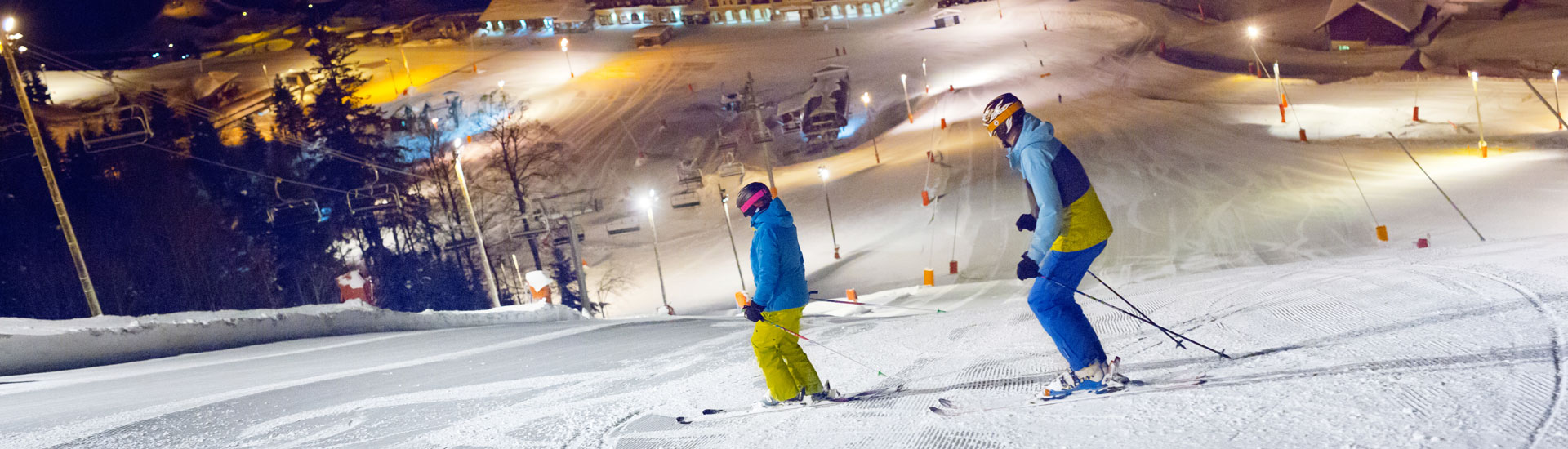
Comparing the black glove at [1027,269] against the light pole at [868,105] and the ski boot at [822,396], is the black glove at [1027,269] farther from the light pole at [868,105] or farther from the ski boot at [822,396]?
the light pole at [868,105]

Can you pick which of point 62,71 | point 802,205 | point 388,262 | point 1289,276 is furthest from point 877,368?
point 62,71

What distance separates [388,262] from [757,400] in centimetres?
4744

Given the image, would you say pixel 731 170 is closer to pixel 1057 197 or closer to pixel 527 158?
pixel 527 158

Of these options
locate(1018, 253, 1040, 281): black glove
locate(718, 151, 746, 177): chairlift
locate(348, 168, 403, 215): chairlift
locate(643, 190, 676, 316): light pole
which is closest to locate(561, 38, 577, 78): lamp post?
locate(348, 168, 403, 215): chairlift

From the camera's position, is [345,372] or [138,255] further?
[138,255]

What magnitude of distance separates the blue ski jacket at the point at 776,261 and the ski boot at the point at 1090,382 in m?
1.41

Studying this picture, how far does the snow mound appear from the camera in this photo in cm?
927

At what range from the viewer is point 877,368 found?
657cm

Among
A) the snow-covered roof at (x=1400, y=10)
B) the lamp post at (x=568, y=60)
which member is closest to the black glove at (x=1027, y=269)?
the snow-covered roof at (x=1400, y=10)

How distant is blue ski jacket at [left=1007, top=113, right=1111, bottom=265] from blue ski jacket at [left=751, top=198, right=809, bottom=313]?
4.23 feet

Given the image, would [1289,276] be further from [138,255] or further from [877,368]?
[138,255]

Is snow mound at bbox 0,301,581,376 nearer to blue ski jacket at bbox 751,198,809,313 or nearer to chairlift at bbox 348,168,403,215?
blue ski jacket at bbox 751,198,809,313

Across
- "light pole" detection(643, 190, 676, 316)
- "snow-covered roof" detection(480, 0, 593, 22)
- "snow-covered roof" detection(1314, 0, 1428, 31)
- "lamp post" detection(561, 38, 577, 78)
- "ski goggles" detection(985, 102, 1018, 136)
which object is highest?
"snow-covered roof" detection(480, 0, 593, 22)

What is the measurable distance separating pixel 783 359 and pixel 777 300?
39cm
